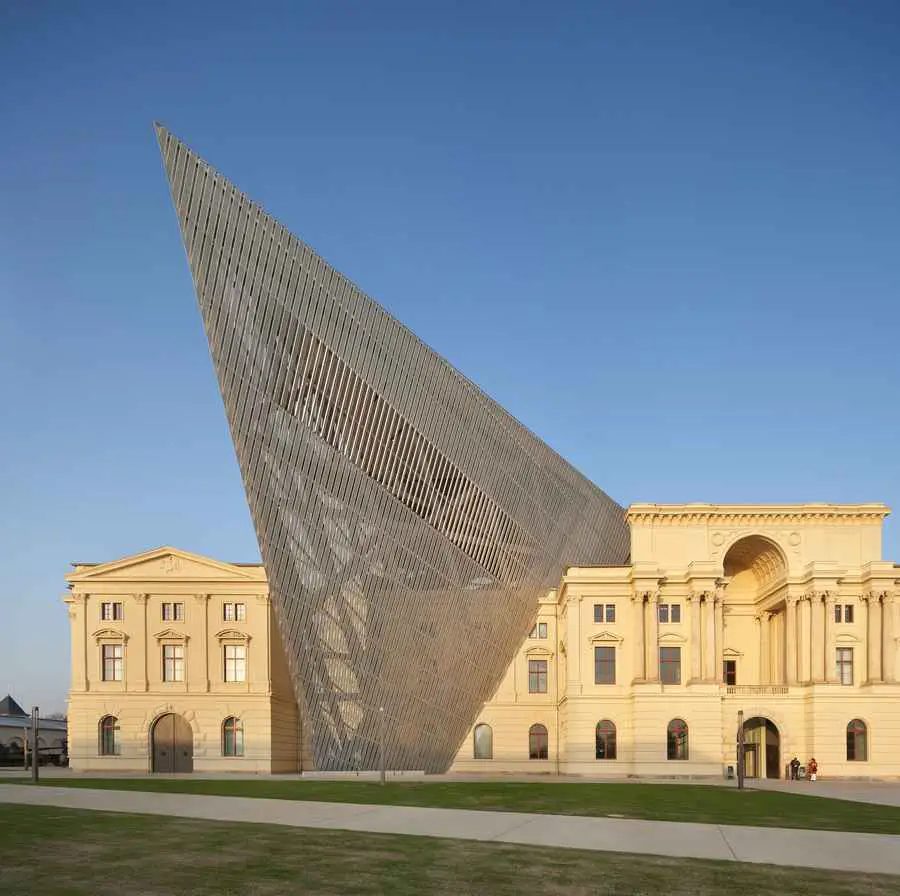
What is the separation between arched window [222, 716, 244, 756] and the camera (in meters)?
65.6

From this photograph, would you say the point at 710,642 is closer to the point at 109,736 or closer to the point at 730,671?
the point at 730,671

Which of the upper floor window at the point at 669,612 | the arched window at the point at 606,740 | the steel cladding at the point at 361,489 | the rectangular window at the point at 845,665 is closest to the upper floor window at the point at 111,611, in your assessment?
the steel cladding at the point at 361,489

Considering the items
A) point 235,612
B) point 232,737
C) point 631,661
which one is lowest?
point 232,737

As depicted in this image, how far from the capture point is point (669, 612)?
61.8 m

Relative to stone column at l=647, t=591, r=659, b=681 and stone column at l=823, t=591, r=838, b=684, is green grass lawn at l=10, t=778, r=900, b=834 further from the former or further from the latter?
stone column at l=823, t=591, r=838, b=684

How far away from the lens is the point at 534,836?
21.6m

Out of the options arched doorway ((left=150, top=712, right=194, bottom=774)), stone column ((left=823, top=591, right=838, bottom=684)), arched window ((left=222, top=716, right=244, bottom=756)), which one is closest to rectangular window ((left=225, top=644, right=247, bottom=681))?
arched window ((left=222, top=716, right=244, bottom=756))

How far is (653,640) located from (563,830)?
39.2m

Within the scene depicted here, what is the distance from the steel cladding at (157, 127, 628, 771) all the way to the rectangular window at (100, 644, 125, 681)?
2106 cm

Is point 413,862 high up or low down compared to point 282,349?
down

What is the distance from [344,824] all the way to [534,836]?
5.06 m

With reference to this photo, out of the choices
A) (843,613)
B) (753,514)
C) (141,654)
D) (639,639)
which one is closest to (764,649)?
(843,613)

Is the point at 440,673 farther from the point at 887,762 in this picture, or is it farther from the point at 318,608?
the point at 887,762

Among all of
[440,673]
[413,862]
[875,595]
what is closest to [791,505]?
[875,595]
